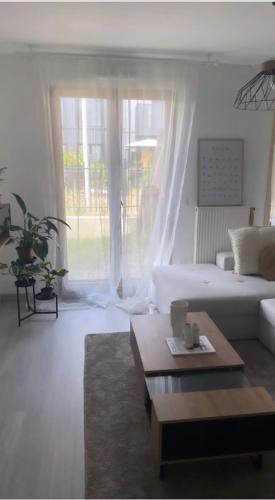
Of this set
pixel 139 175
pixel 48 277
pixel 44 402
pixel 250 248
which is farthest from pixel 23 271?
pixel 250 248

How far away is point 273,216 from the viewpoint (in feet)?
13.8

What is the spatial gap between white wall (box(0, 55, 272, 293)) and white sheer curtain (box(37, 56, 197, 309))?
6.0 inches

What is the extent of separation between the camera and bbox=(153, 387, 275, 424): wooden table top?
1630 mm

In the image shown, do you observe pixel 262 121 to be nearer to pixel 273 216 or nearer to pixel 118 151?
pixel 273 216

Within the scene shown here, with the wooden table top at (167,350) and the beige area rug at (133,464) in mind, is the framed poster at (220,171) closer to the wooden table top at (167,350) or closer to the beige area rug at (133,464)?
the wooden table top at (167,350)

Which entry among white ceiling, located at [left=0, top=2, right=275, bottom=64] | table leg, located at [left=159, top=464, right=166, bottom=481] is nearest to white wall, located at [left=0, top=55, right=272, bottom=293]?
white ceiling, located at [left=0, top=2, right=275, bottom=64]

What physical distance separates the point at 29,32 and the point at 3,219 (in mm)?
1570

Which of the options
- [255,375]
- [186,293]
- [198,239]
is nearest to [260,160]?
[198,239]

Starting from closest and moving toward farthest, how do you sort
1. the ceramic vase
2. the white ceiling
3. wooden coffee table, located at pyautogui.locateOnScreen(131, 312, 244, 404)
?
wooden coffee table, located at pyautogui.locateOnScreen(131, 312, 244, 404)
the ceramic vase
the white ceiling

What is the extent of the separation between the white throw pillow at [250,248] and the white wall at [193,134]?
72cm

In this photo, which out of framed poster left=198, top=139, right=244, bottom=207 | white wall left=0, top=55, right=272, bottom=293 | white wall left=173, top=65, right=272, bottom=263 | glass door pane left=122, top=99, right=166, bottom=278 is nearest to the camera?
white wall left=0, top=55, right=272, bottom=293

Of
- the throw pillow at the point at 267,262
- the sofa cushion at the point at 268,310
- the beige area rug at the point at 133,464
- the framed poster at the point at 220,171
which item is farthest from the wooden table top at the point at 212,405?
the framed poster at the point at 220,171

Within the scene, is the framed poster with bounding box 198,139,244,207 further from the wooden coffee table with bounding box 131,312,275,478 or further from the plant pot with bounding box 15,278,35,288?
the wooden coffee table with bounding box 131,312,275,478

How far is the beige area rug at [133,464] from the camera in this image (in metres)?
1.66
